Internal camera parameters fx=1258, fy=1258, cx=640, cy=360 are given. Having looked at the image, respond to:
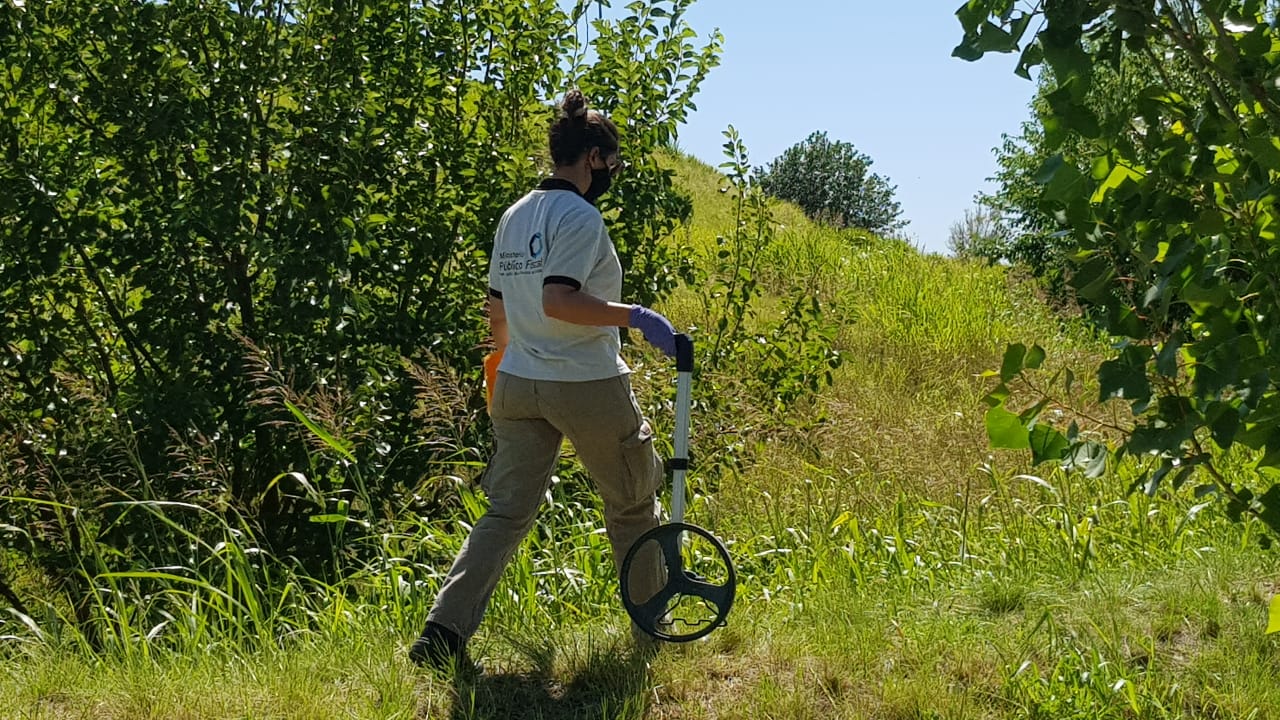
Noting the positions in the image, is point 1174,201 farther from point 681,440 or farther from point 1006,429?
point 681,440

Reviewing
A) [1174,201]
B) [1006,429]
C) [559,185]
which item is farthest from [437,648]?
[1174,201]

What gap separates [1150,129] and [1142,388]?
0.52 m

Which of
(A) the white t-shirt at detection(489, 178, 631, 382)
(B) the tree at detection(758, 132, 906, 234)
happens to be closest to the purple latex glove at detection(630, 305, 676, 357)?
(A) the white t-shirt at detection(489, 178, 631, 382)

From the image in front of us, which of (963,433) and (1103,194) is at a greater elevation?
(1103,194)

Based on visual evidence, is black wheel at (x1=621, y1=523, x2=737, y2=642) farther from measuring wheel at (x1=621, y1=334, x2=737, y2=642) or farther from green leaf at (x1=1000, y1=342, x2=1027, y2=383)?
green leaf at (x1=1000, y1=342, x2=1027, y2=383)

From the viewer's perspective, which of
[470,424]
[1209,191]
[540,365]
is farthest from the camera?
[470,424]

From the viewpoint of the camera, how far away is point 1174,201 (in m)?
2.46

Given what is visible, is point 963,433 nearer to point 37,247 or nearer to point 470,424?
point 470,424

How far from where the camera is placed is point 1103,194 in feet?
8.50

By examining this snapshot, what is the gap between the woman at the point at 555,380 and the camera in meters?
3.62

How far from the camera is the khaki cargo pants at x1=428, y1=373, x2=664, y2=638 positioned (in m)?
3.68

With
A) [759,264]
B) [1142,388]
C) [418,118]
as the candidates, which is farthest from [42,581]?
[1142,388]

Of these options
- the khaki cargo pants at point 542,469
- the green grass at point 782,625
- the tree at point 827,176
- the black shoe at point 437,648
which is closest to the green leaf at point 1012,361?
the green grass at point 782,625

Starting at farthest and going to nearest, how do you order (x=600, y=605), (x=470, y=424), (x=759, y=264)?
1. (x=759, y=264)
2. (x=470, y=424)
3. (x=600, y=605)
